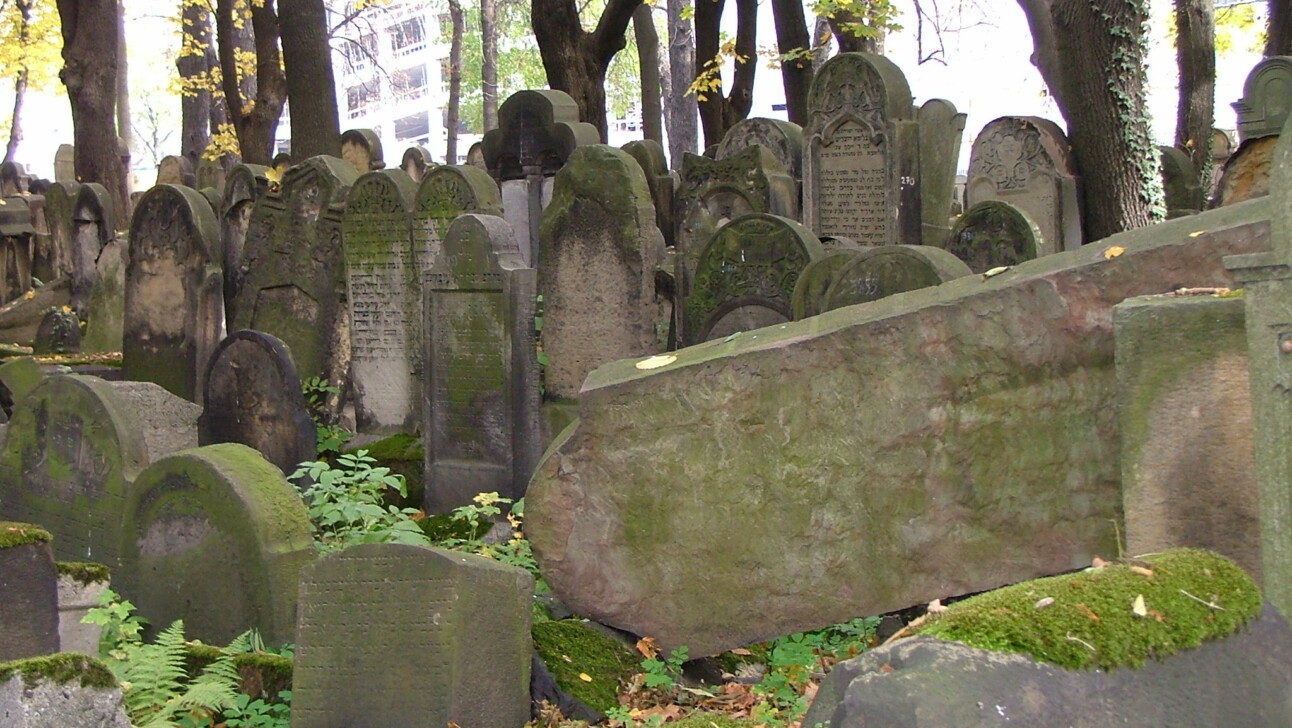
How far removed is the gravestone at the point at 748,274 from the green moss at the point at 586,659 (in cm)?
389

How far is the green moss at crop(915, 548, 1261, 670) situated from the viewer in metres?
2.38

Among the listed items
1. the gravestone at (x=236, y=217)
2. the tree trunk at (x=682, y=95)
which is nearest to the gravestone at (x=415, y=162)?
the tree trunk at (x=682, y=95)

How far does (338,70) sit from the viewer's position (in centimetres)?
6003

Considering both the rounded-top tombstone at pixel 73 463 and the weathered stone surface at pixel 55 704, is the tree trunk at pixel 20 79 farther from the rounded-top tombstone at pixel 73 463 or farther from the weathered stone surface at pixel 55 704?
the weathered stone surface at pixel 55 704

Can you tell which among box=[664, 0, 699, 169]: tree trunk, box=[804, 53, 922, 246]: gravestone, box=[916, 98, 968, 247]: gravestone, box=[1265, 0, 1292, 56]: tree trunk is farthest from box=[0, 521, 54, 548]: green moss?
box=[664, 0, 699, 169]: tree trunk

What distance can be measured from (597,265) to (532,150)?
14.4ft

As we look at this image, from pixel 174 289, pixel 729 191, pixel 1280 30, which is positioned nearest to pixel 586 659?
pixel 174 289

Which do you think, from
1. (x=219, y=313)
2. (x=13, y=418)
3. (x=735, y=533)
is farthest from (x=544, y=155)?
(x=735, y=533)

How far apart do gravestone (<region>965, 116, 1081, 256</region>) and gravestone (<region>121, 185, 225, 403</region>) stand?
7706 millimetres

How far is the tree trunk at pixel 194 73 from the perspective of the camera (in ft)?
73.9

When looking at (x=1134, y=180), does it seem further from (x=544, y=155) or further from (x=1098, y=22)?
(x=544, y=155)

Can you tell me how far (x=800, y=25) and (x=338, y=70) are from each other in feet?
151

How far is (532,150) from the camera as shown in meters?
12.5

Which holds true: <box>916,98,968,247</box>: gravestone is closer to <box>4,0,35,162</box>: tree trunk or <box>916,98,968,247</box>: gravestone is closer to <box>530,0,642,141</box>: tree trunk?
<box>530,0,642,141</box>: tree trunk
